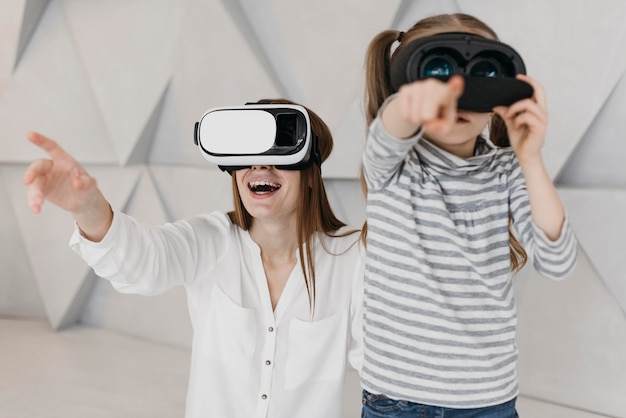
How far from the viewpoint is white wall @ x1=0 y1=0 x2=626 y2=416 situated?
177 cm

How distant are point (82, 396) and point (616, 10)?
1662 millimetres

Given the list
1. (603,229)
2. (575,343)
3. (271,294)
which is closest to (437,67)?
(271,294)

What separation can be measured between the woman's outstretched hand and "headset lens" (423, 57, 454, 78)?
0.47m

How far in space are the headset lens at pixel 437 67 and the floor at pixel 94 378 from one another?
3.88ft

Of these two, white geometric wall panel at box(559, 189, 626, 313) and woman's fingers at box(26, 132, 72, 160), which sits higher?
white geometric wall panel at box(559, 189, 626, 313)

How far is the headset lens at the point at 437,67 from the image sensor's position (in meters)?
0.92

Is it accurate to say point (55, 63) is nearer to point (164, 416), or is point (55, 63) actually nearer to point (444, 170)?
point (164, 416)

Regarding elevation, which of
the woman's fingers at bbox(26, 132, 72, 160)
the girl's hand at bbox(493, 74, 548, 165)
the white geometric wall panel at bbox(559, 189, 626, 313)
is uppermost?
the white geometric wall panel at bbox(559, 189, 626, 313)

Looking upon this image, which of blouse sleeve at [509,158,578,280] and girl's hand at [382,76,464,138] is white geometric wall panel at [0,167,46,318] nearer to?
blouse sleeve at [509,158,578,280]

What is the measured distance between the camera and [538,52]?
178 centimetres

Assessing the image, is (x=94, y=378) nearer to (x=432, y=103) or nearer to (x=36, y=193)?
(x=36, y=193)

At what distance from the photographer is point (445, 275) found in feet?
3.21

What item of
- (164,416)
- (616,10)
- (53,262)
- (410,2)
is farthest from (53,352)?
(616,10)

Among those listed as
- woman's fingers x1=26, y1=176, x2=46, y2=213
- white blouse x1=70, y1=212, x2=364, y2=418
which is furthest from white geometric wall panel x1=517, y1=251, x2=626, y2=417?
woman's fingers x1=26, y1=176, x2=46, y2=213
